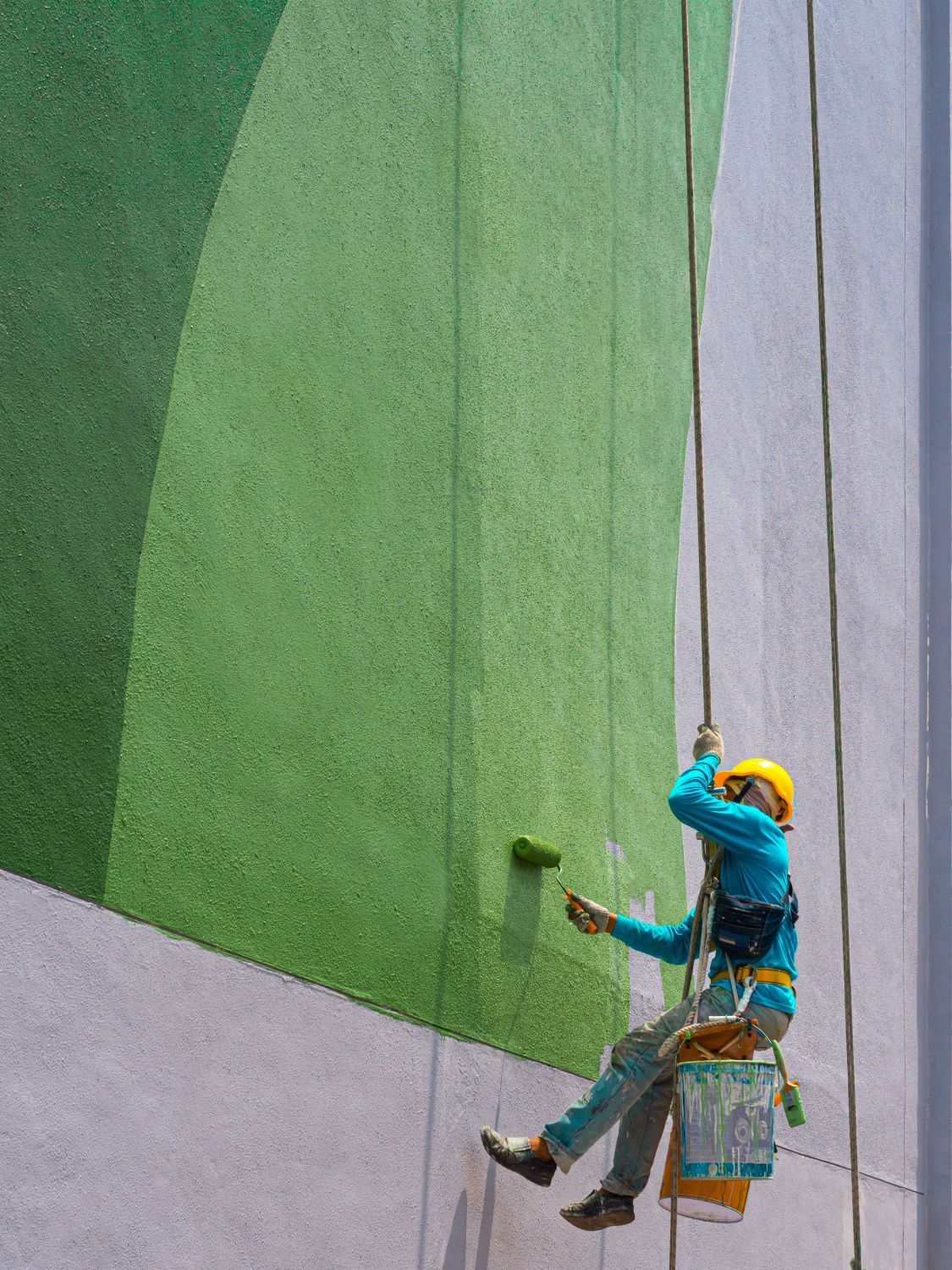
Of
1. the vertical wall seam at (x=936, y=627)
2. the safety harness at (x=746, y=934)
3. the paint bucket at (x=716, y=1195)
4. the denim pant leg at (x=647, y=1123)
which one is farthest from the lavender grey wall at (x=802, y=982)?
the safety harness at (x=746, y=934)

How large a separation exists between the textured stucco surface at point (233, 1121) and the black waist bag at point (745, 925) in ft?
3.00

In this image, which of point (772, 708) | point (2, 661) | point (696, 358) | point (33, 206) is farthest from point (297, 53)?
point (772, 708)

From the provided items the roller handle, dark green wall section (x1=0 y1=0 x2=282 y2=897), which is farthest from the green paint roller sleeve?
dark green wall section (x1=0 y1=0 x2=282 y2=897)

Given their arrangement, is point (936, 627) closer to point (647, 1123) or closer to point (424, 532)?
point (424, 532)

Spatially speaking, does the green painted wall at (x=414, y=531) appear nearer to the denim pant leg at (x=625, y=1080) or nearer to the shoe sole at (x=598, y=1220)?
the denim pant leg at (x=625, y=1080)

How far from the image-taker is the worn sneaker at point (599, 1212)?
5340 millimetres

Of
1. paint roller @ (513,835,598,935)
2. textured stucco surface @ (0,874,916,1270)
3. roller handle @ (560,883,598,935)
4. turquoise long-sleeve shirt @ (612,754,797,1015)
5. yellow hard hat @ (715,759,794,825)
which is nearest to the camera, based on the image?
textured stucco surface @ (0,874,916,1270)

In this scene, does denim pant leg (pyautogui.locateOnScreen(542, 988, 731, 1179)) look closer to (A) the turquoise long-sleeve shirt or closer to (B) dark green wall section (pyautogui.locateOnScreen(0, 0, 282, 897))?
(A) the turquoise long-sleeve shirt

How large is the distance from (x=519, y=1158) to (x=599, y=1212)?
296 mm

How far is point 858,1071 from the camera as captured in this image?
817cm

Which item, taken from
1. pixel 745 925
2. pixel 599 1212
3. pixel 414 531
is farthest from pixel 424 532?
pixel 599 1212

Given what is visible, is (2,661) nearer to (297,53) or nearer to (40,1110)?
(40,1110)

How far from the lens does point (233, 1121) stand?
4641 millimetres

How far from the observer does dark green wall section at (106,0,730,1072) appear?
4.90 metres
